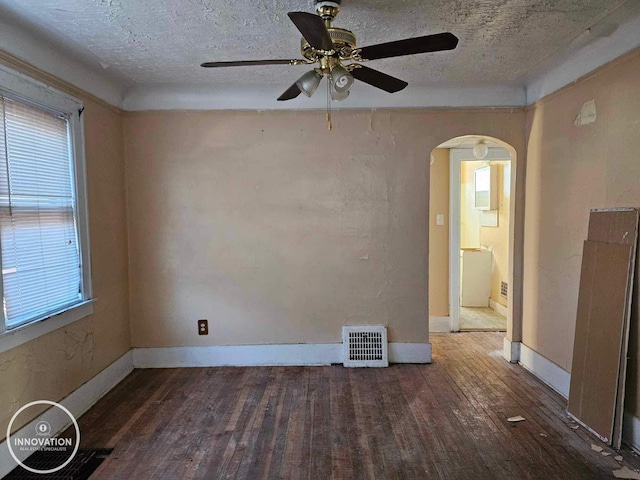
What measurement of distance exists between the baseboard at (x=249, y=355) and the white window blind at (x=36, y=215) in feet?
3.31

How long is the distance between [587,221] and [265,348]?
2668mm

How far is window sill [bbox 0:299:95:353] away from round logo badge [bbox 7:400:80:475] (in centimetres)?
39

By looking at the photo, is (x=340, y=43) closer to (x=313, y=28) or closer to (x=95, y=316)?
(x=313, y=28)

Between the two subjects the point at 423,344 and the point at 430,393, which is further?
the point at 423,344

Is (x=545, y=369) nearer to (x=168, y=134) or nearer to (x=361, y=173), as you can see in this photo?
(x=361, y=173)

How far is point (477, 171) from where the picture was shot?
5.45m

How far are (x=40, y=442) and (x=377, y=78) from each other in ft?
9.23

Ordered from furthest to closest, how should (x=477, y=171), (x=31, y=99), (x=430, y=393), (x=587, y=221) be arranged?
1. (x=477, y=171)
2. (x=430, y=393)
3. (x=587, y=221)
4. (x=31, y=99)

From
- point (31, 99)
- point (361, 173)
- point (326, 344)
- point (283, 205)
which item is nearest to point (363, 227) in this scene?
point (361, 173)

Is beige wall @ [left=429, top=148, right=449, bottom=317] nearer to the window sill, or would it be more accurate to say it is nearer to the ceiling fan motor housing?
the ceiling fan motor housing

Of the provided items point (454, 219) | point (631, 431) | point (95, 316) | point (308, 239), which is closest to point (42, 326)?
point (95, 316)

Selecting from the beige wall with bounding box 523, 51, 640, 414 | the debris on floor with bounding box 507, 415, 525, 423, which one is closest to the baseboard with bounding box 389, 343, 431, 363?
the beige wall with bounding box 523, 51, 640, 414

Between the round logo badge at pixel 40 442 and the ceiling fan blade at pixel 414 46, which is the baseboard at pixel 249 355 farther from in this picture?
the ceiling fan blade at pixel 414 46

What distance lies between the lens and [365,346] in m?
3.37
